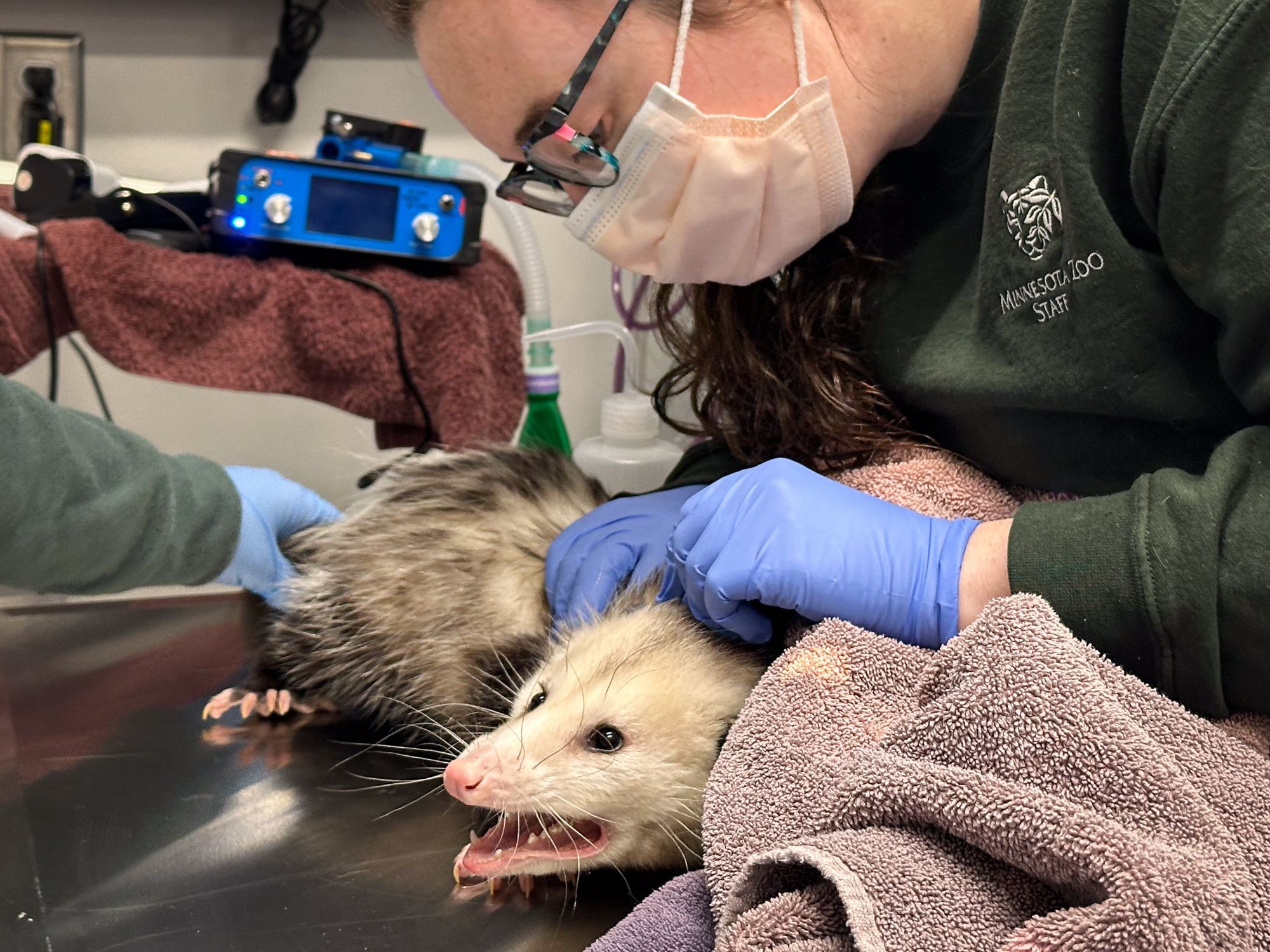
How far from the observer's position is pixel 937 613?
2.58 feet

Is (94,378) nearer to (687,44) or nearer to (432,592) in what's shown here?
(432,592)

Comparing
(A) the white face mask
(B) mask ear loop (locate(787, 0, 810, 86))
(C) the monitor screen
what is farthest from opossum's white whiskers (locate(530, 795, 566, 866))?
(C) the monitor screen

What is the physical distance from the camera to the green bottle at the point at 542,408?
1792 mm

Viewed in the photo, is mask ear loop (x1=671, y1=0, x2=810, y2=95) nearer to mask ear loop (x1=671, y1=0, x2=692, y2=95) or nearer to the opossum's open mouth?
mask ear loop (x1=671, y1=0, x2=692, y2=95)

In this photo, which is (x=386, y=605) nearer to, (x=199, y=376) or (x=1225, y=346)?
(x=199, y=376)

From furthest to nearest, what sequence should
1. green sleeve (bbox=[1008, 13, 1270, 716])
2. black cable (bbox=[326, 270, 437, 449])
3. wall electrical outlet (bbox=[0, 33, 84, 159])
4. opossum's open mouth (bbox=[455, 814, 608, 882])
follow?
1. wall electrical outlet (bbox=[0, 33, 84, 159])
2. black cable (bbox=[326, 270, 437, 449])
3. opossum's open mouth (bbox=[455, 814, 608, 882])
4. green sleeve (bbox=[1008, 13, 1270, 716])

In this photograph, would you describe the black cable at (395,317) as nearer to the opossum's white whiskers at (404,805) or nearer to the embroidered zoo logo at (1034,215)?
the opossum's white whiskers at (404,805)

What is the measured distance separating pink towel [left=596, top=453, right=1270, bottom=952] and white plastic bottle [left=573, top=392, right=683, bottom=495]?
1.17 m

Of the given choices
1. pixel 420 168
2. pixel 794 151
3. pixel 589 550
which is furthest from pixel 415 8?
pixel 420 168

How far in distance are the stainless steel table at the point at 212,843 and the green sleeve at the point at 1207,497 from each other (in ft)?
1.37

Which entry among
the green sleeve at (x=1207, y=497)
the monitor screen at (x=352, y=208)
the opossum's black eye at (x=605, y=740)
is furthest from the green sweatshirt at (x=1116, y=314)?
the monitor screen at (x=352, y=208)

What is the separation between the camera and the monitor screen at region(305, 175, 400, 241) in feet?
5.42

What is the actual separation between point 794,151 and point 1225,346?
15.0 inches

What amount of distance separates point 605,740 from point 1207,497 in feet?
1.68
